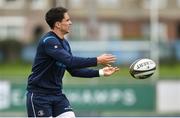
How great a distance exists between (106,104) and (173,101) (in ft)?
5.53

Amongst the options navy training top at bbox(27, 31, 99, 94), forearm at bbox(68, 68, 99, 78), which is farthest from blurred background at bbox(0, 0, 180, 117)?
navy training top at bbox(27, 31, 99, 94)

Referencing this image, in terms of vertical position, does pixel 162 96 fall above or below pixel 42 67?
below

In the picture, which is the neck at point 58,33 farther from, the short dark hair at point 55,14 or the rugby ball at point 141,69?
the rugby ball at point 141,69

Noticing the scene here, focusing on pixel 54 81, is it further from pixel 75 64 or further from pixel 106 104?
pixel 106 104

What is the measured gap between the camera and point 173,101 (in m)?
20.2

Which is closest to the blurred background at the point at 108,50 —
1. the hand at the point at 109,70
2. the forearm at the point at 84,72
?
the forearm at the point at 84,72

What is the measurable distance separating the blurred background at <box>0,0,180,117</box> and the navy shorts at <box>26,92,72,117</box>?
8065 millimetres

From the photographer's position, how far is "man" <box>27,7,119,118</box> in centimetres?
948

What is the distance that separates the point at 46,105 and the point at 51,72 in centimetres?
40

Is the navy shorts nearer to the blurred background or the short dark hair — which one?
the short dark hair

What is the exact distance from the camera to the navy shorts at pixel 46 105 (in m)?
9.59

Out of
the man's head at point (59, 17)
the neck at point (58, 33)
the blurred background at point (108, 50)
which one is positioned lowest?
the blurred background at point (108, 50)

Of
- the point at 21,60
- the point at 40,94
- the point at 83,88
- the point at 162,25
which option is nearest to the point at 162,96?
the point at 83,88

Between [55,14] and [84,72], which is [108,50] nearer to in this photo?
[84,72]
